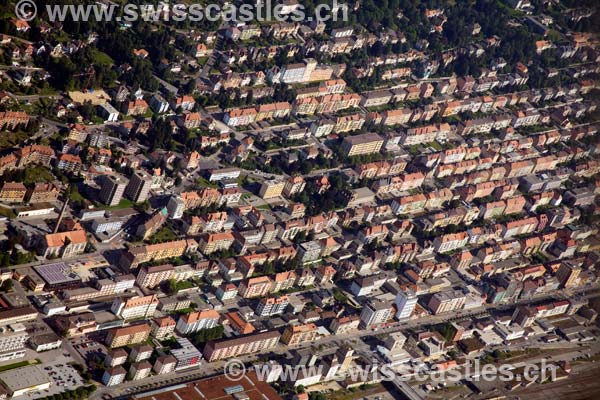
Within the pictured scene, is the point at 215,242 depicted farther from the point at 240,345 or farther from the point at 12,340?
the point at 12,340

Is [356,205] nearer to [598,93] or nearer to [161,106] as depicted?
[161,106]

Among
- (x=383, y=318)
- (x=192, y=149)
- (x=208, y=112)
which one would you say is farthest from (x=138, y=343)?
(x=208, y=112)

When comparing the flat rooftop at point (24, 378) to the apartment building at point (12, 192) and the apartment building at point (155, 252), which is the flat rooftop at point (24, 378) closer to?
the apartment building at point (155, 252)

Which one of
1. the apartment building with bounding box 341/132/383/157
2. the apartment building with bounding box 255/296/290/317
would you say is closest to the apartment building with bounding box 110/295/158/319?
the apartment building with bounding box 255/296/290/317

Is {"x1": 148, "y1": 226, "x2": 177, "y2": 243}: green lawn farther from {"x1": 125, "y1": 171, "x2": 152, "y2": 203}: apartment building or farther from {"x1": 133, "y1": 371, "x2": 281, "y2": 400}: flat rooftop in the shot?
{"x1": 133, "y1": 371, "x2": 281, "y2": 400}: flat rooftop

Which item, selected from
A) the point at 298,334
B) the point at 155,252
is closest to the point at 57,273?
the point at 155,252

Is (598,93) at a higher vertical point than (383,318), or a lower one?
higher
